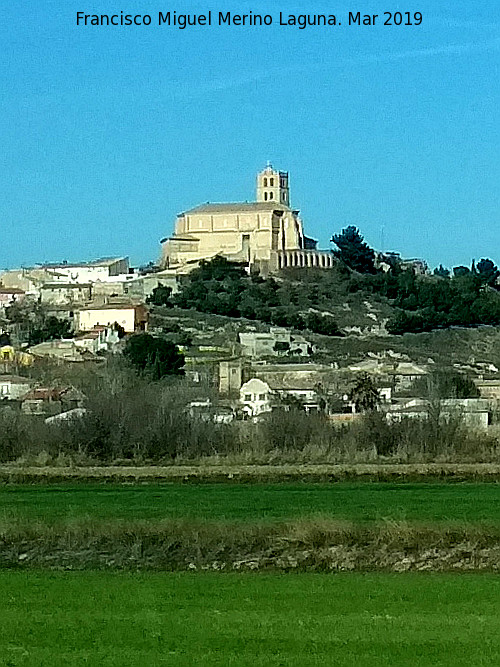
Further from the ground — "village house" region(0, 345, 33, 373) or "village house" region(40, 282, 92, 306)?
"village house" region(40, 282, 92, 306)

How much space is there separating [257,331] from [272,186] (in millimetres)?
83811

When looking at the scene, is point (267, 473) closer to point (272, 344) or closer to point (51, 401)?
point (51, 401)

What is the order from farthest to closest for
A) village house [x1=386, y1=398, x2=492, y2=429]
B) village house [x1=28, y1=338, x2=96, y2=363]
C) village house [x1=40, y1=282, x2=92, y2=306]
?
village house [x1=40, y1=282, x2=92, y2=306] → village house [x1=28, y1=338, x2=96, y2=363] → village house [x1=386, y1=398, x2=492, y2=429]

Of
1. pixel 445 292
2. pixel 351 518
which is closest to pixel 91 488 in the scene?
pixel 351 518

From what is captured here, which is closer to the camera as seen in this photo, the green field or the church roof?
the green field

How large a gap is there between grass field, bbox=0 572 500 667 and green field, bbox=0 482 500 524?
7811mm

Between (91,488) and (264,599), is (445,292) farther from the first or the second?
(264,599)

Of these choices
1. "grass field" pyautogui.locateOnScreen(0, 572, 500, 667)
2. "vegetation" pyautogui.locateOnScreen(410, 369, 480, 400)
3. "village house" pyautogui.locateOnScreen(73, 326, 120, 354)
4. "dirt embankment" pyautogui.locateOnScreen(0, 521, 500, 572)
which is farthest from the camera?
"village house" pyautogui.locateOnScreen(73, 326, 120, 354)

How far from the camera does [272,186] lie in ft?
636

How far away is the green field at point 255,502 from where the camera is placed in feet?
94.0

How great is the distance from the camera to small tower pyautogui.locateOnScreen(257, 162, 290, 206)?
193 metres

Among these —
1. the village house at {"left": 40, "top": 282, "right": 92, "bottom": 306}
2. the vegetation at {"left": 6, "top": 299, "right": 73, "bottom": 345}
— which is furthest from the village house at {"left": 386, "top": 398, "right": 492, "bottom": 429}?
the village house at {"left": 40, "top": 282, "right": 92, "bottom": 306}

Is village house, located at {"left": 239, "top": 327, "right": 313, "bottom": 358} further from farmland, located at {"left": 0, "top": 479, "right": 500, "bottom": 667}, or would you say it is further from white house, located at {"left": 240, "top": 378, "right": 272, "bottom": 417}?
farmland, located at {"left": 0, "top": 479, "right": 500, "bottom": 667}

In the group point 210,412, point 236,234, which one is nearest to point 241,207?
point 236,234
